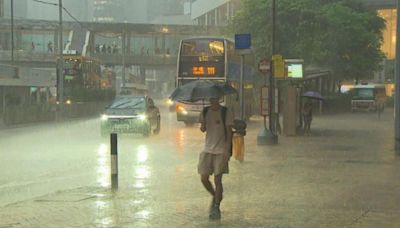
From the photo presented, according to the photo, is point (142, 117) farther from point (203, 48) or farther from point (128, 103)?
point (203, 48)

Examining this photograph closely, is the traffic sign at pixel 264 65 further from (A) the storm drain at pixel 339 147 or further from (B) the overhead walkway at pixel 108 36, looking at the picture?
(B) the overhead walkway at pixel 108 36

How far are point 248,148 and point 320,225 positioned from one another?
1148 cm

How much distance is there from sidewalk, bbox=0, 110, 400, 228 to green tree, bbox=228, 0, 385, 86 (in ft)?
106

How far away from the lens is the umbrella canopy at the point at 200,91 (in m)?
9.14

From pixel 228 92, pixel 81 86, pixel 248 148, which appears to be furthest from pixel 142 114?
pixel 81 86

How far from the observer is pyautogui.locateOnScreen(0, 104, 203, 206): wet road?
41.7 ft

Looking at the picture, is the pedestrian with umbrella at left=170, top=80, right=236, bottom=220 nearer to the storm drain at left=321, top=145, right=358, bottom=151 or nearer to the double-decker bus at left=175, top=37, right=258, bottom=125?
the storm drain at left=321, top=145, right=358, bottom=151

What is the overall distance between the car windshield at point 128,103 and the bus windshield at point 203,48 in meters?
6.17

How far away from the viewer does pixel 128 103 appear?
85.8 feet

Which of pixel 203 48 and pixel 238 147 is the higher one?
pixel 203 48

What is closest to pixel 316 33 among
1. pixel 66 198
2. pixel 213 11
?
pixel 66 198

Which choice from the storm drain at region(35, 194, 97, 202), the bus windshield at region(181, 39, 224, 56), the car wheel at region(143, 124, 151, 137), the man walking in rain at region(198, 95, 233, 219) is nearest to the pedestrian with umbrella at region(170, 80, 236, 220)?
the man walking in rain at region(198, 95, 233, 219)

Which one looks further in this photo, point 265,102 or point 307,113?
point 307,113

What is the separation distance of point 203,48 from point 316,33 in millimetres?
18850
